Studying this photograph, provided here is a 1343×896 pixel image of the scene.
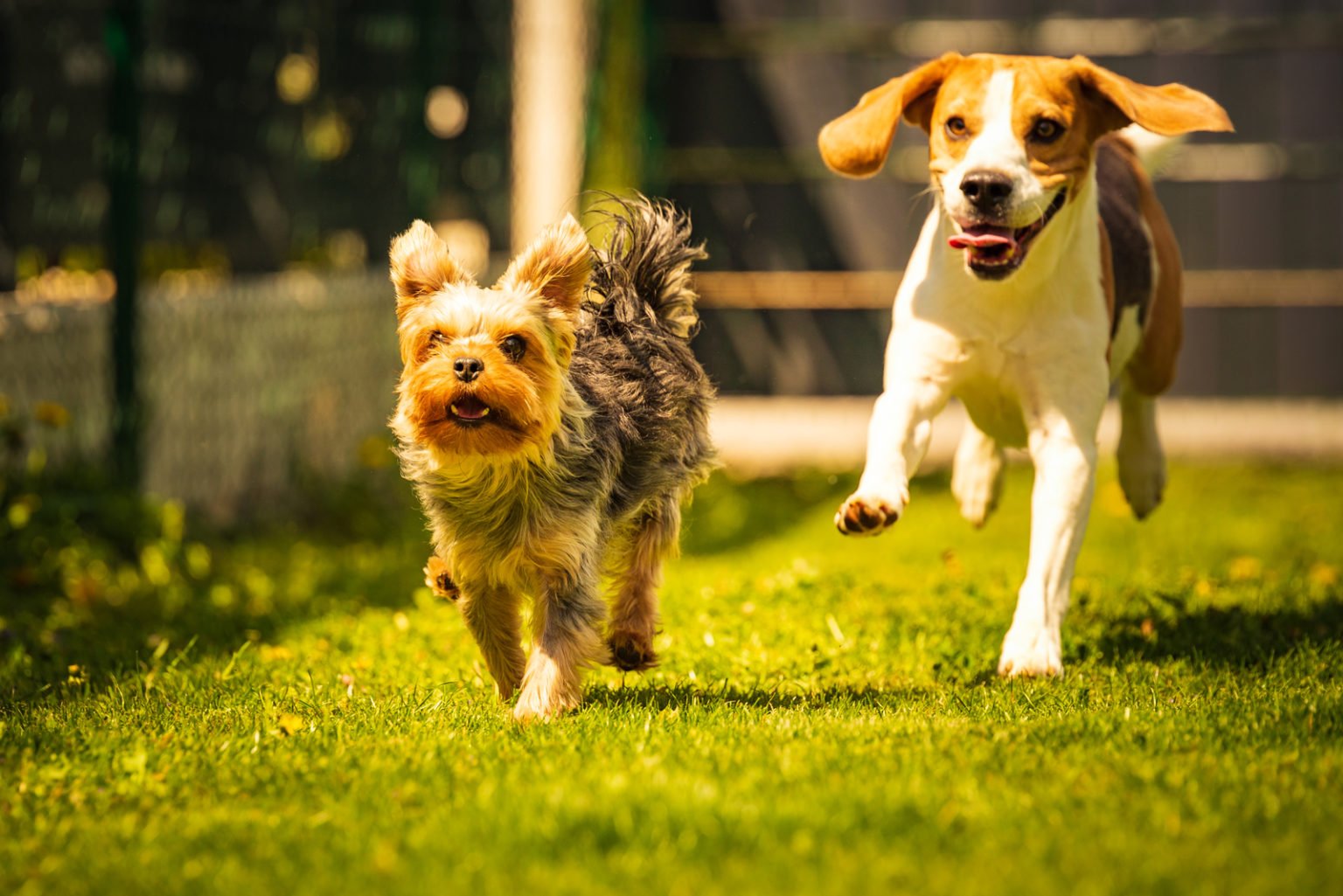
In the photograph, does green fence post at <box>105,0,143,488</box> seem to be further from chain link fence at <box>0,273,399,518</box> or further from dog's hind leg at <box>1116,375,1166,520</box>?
dog's hind leg at <box>1116,375,1166,520</box>

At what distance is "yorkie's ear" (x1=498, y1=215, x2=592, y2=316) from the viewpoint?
4.99m

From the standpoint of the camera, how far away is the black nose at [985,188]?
17.1ft

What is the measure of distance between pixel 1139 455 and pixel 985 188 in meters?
2.22

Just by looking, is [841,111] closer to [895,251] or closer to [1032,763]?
[895,251]

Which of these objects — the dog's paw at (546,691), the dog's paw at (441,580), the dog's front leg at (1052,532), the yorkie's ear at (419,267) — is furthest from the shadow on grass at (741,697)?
the yorkie's ear at (419,267)

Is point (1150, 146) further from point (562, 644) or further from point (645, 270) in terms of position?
point (562, 644)

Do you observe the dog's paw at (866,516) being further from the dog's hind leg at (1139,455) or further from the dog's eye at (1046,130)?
the dog's hind leg at (1139,455)

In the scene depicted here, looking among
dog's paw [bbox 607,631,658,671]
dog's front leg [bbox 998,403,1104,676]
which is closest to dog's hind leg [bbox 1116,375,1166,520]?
dog's front leg [bbox 998,403,1104,676]

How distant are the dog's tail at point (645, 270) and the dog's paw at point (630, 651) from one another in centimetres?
98

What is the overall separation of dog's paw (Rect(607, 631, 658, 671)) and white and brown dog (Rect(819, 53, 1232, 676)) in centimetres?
76

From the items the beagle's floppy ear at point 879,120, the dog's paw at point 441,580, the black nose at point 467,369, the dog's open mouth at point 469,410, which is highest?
the beagle's floppy ear at point 879,120

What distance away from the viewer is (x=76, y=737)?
465cm

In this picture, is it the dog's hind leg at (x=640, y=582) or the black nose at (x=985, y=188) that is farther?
the dog's hind leg at (x=640, y=582)

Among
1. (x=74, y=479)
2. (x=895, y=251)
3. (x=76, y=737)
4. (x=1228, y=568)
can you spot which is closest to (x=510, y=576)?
(x=76, y=737)
